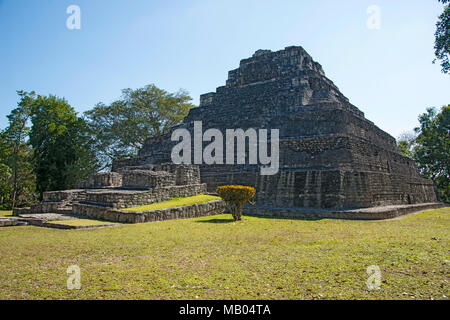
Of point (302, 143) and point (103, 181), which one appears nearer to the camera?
point (302, 143)

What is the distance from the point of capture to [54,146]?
19.6 metres

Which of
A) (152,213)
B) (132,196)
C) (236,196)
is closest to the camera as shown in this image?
(152,213)

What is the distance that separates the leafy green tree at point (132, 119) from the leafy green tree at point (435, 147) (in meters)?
24.0

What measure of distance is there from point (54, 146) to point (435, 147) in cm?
3265

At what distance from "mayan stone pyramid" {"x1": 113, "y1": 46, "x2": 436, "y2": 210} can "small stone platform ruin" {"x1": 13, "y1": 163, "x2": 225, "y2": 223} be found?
2043 millimetres

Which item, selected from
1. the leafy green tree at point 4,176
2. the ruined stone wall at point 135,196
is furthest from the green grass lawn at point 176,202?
the leafy green tree at point 4,176

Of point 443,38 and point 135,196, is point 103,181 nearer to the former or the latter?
point 135,196

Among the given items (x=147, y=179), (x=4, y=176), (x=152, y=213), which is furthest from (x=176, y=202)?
(x=4, y=176)

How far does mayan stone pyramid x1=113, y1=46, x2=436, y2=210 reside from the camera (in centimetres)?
1207

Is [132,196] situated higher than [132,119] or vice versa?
[132,119]

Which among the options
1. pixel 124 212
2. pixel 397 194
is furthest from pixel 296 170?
pixel 124 212

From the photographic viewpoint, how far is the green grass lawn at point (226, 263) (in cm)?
347

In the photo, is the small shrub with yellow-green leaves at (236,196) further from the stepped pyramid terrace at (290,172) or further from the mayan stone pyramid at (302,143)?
the mayan stone pyramid at (302,143)

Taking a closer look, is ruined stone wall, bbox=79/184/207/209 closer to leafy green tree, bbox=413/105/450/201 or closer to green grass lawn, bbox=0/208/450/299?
green grass lawn, bbox=0/208/450/299
